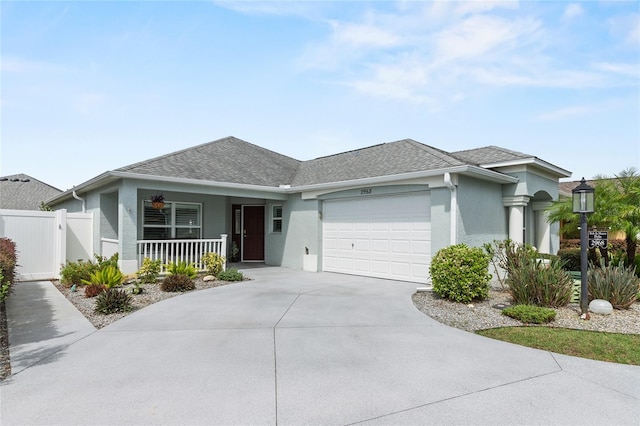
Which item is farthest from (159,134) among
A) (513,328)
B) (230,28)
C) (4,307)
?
(513,328)

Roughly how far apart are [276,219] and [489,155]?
8280mm

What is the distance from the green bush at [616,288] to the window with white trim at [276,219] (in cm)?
1037

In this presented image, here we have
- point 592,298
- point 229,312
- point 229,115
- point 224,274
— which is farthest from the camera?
point 229,115

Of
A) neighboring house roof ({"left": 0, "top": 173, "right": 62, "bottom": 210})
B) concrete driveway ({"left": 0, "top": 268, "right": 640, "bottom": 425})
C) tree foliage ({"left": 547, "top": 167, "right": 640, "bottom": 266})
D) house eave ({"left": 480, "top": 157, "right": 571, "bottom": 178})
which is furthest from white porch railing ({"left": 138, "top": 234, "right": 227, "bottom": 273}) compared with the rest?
neighboring house roof ({"left": 0, "top": 173, "right": 62, "bottom": 210})

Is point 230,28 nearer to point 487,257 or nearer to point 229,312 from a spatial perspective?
point 229,312

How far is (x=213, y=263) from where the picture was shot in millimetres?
11125

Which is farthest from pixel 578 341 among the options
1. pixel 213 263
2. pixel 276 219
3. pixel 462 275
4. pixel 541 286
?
pixel 276 219

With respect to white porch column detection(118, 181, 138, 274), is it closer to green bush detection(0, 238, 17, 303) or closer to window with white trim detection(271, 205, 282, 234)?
green bush detection(0, 238, 17, 303)

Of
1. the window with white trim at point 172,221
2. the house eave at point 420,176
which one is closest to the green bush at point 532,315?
the house eave at point 420,176

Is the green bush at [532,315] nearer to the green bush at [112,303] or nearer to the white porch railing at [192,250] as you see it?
the green bush at [112,303]

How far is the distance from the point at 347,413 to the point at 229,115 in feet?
45.6

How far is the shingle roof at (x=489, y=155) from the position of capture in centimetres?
1160

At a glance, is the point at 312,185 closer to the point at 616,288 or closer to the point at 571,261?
the point at 616,288

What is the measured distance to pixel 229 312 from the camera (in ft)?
22.7
